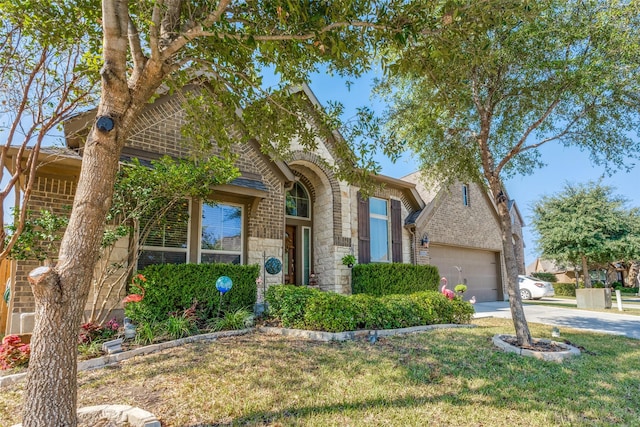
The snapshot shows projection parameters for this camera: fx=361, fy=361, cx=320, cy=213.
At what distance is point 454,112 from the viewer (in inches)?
312

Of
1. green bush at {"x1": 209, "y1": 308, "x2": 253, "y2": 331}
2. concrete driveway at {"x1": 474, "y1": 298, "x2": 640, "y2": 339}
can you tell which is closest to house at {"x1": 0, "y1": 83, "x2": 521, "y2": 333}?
green bush at {"x1": 209, "y1": 308, "x2": 253, "y2": 331}

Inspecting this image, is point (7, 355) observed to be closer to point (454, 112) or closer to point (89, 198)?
point (89, 198)

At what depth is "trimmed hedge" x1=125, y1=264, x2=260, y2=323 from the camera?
669 centimetres

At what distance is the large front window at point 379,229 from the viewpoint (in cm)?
1334

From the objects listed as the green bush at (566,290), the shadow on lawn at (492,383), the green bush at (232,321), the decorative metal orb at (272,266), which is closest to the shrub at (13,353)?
the green bush at (232,321)

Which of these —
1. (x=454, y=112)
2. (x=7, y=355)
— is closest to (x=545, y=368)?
(x=454, y=112)

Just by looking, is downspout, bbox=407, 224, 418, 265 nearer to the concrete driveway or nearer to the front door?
the concrete driveway

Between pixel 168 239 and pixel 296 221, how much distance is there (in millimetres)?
4887

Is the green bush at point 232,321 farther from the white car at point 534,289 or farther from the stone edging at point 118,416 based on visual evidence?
the white car at point 534,289

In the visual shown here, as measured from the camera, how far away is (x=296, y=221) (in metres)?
12.3

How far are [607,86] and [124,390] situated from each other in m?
9.14

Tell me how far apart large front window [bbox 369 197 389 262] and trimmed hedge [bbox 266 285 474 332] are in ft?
15.5

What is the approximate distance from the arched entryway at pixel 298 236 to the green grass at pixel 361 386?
224 inches

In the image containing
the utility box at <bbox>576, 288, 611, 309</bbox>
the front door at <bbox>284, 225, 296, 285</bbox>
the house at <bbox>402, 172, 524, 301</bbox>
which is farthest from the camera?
the house at <bbox>402, 172, 524, 301</bbox>
